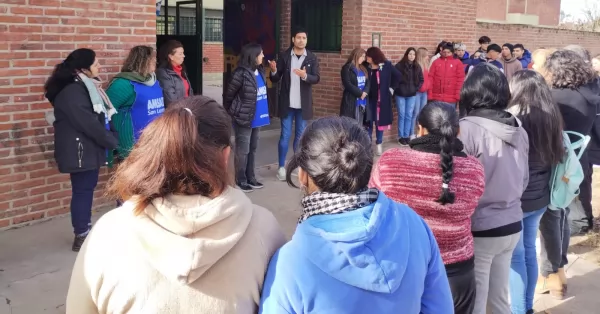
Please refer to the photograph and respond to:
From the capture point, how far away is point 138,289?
152 cm

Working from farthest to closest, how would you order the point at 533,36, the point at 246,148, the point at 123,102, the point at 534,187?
the point at 533,36
the point at 246,148
the point at 123,102
the point at 534,187

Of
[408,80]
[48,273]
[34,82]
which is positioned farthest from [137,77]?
[408,80]

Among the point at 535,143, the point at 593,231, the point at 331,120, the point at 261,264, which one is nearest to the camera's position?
the point at 261,264

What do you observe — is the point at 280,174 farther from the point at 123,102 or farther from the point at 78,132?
the point at 78,132

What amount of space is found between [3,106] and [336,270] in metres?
4.16

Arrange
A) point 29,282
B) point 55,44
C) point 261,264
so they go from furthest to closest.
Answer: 1. point 55,44
2. point 29,282
3. point 261,264

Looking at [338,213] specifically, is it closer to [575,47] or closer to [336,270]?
[336,270]

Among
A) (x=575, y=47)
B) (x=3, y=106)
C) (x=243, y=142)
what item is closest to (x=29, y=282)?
(x=3, y=106)

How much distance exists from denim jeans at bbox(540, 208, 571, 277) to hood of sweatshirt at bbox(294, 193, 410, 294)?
2853mm

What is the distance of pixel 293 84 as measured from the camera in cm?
689

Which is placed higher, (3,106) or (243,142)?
→ (3,106)

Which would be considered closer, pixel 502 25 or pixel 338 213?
pixel 338 213

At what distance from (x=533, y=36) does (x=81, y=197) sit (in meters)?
14.7

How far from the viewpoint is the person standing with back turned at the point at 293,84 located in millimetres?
6852
